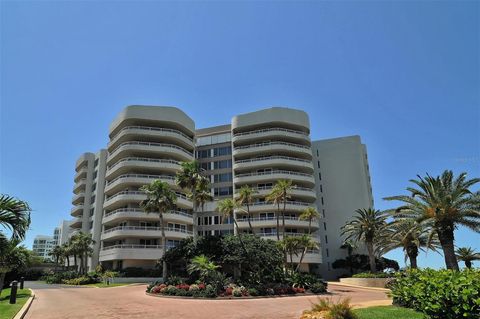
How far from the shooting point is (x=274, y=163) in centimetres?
6406

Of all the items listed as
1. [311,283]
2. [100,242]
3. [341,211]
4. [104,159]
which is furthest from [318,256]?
[104,159]

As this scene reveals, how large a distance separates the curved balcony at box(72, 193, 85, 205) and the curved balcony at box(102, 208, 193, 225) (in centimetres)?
1789

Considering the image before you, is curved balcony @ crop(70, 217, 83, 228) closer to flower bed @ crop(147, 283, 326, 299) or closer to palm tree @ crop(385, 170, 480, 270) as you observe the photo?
flower bed @ crop(147, 283, 326, 299)

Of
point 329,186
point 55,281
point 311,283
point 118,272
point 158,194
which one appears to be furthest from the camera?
point 329,186

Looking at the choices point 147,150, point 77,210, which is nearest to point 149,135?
point 147,150

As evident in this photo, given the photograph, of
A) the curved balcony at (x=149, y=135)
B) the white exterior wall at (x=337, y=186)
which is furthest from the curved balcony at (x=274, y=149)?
the curved balcony at (x=149, y=135)

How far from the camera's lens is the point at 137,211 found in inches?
2266

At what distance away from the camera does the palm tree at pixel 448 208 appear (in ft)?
81.8

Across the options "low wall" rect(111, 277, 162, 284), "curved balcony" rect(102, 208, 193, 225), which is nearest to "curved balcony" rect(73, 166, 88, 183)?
"curved balcony" rect(102, 208, 193, 225)

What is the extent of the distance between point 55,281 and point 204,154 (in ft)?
114

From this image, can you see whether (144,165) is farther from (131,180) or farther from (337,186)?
(337,186)

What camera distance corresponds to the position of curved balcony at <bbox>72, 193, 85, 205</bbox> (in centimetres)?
7588

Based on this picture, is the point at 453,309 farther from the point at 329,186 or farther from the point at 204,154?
the point at 204,154

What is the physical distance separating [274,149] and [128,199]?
88.3ft
